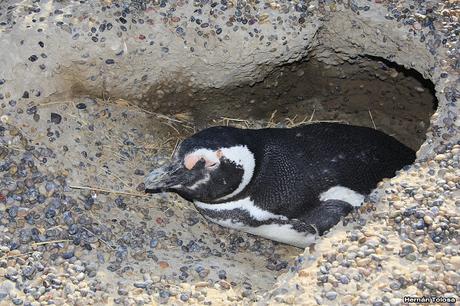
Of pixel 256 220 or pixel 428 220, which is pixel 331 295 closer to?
pixel 428 220

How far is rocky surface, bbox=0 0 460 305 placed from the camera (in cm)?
362

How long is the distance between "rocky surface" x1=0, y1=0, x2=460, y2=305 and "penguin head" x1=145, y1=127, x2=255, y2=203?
0.30m

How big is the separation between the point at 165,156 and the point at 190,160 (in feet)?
2.95

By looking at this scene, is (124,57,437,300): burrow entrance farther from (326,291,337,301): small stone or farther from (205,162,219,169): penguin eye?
(326,291,337,301): small stone

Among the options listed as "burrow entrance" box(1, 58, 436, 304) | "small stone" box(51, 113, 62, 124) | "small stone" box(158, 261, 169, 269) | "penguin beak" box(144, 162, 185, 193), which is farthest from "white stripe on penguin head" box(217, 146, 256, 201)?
"small stone" box(51, 113, 62, 124)

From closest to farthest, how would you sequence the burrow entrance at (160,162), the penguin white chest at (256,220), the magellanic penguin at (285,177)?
the burrow entrance at (160,162)
the magellanic penguin at (285,177)
the penguin white chest at (256,220)

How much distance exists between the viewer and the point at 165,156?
5.04m

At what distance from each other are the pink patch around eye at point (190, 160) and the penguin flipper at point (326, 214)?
78cm

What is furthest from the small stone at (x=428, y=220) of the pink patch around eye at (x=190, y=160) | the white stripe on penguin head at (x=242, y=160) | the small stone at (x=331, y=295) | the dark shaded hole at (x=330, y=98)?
the dark shaded hole at (x=330, y=98)

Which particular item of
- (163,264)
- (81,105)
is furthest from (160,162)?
(163,264)

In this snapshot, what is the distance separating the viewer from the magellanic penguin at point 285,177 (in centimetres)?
427

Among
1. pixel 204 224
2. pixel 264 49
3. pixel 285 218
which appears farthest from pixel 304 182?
pixel 264 49

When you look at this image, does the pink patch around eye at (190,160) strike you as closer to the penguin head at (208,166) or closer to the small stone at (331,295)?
the penguin head at (208,166)

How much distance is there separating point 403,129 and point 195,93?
1588mm
